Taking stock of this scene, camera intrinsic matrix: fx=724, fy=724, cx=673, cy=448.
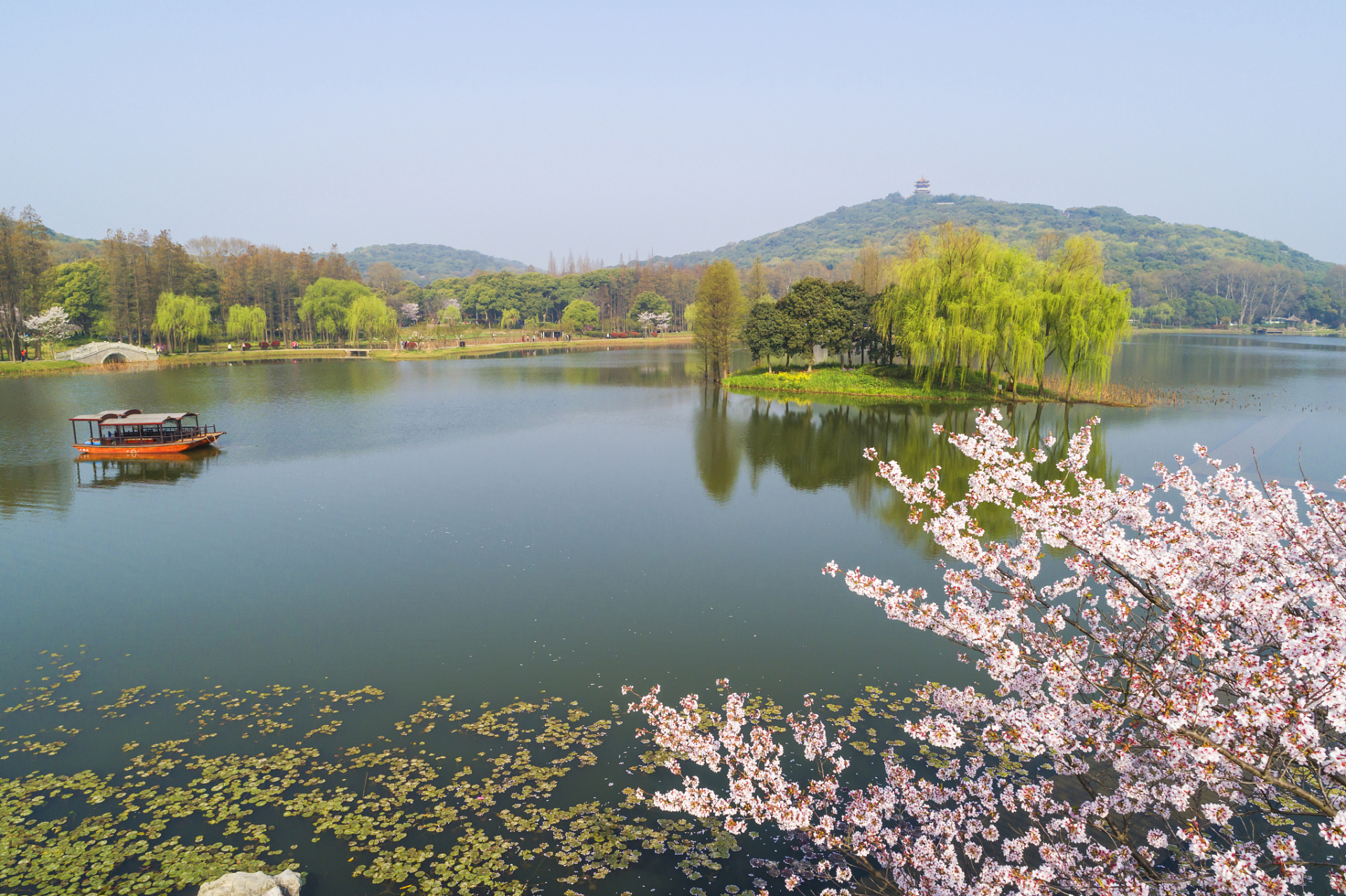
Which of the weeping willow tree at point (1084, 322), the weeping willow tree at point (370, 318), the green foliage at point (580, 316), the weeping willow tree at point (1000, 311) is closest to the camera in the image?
the weeping willow tree at point (1084, 322)

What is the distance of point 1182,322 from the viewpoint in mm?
138875

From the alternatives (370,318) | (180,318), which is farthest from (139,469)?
(370,318)

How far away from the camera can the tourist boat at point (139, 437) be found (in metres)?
26.0

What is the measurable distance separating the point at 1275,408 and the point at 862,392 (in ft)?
67.4

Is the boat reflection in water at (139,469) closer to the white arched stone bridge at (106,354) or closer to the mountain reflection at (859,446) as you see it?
the mountain reflection at (859,446)

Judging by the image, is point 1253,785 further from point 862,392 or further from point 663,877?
point 862,392

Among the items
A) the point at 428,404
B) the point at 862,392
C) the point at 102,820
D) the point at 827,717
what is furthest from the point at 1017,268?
the point at 102,820

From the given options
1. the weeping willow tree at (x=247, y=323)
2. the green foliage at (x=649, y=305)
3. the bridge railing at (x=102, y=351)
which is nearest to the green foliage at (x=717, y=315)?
the bridge railing at (x=102, y=351)

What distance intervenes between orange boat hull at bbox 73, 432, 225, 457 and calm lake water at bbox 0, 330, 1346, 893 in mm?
446

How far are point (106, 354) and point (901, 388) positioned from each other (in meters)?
62.3

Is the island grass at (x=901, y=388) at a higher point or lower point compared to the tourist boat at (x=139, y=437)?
higher

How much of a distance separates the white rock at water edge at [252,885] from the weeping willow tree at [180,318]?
77.1 metres

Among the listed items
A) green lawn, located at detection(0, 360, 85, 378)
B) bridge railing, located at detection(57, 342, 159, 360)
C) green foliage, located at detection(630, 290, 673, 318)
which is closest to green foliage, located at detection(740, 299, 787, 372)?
green lawn, located at detection(0, 360, 85, 378)

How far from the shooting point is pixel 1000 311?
3856 cm
